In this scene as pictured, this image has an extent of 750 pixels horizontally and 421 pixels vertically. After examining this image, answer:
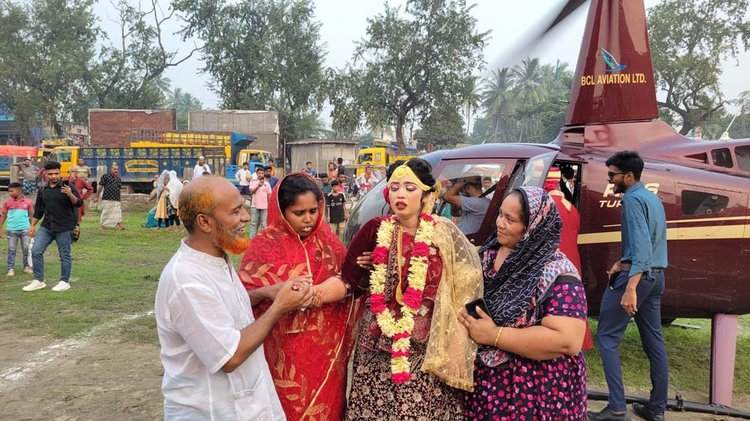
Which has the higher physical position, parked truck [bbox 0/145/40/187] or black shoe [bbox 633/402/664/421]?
parked truck [bbox 0/145/40/187]

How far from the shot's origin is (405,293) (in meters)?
2.53

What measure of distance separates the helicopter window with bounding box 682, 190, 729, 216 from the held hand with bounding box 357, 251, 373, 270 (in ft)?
11.8

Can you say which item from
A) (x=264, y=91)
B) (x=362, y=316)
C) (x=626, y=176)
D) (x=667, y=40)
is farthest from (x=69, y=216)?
(x=264, y=91)

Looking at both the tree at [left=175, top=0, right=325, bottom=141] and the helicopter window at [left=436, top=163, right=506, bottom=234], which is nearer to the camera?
the helicopter window at [left=436, top=163, right=506, bottom=234]

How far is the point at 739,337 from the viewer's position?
6.70 metres

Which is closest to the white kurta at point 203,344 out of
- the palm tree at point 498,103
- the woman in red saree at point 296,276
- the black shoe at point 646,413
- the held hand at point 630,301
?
the woman in red saree at point 296,276

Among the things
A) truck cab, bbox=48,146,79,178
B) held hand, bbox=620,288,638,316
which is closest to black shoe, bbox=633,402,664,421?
held hand, bbox=620,288,638,316

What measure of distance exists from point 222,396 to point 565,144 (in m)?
4.80

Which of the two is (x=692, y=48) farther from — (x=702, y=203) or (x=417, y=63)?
(x=702, y=203)

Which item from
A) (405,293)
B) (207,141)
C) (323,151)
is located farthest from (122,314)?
(323,151)

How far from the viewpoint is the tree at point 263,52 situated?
4250 centimetres

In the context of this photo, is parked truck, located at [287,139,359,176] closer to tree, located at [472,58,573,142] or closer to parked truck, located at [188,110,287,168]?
parked truck, located at [188,110,287,168]

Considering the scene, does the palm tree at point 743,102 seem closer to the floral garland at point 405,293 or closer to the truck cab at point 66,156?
the floral garland at point 405,293

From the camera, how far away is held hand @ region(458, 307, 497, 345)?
7.59 feet
